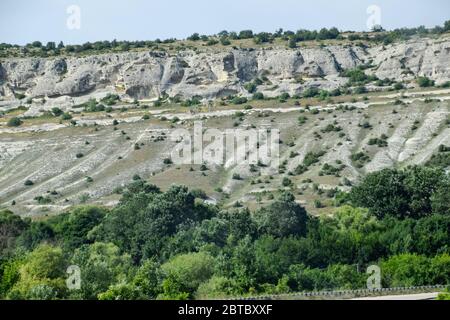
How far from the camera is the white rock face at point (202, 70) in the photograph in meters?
143

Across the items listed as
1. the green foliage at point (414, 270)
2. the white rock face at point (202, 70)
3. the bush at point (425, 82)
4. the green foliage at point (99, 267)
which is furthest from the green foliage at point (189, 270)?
the white rock face at point (202, 70)

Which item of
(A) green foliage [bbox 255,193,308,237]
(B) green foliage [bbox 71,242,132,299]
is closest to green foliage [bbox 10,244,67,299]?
(B) green foliage [bbox 71,242,132,299]

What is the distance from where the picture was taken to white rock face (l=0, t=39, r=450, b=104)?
143m

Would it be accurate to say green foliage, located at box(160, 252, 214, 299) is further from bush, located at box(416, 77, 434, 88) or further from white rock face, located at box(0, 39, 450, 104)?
white rock face, located at box(0, 39, 450, 104)

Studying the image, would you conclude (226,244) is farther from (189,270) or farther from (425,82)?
(425,82)

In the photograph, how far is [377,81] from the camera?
137625 mm

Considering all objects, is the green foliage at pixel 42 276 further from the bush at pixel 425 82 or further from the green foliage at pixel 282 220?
the bush at pixel 425 82

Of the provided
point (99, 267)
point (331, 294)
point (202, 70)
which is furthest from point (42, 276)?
point (202, 70)
